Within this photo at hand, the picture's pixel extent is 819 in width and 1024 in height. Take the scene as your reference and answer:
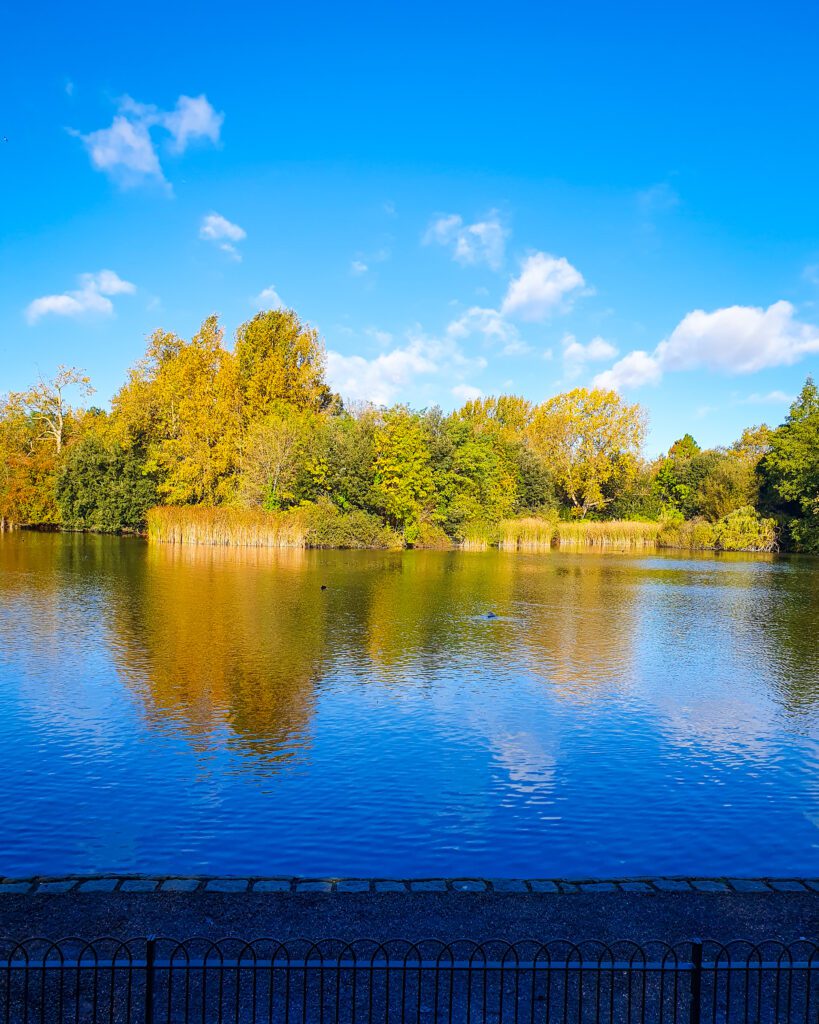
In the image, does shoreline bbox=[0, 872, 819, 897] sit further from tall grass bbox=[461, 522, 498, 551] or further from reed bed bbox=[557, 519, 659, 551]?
reed bed bbox=[557, 519, 659, 551]

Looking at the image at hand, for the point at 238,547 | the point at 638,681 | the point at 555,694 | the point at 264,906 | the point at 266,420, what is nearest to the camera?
the point at 264,906

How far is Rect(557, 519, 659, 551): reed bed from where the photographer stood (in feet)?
198

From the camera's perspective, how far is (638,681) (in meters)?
15.6

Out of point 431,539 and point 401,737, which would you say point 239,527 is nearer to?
point 431,539

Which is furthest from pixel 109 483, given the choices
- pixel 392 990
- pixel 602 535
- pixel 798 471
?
pixel 392 990

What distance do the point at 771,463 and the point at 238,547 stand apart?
3976cm

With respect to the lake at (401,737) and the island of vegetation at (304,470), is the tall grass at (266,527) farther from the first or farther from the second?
the lake at (401,737)

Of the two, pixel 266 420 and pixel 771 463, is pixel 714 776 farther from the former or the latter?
pixel 771 463

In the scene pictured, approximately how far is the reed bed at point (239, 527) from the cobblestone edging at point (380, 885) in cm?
4093

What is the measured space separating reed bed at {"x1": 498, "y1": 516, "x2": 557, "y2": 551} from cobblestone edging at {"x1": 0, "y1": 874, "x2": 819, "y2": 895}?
160 feet

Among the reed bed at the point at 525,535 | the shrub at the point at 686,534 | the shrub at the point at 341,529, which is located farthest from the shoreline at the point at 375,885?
the shrub at the point at 686,534

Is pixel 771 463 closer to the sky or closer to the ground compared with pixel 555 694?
closer to the sky

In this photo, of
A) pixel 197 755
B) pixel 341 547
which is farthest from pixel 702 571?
pixel 197 755

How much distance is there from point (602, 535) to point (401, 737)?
5141 centimetres
